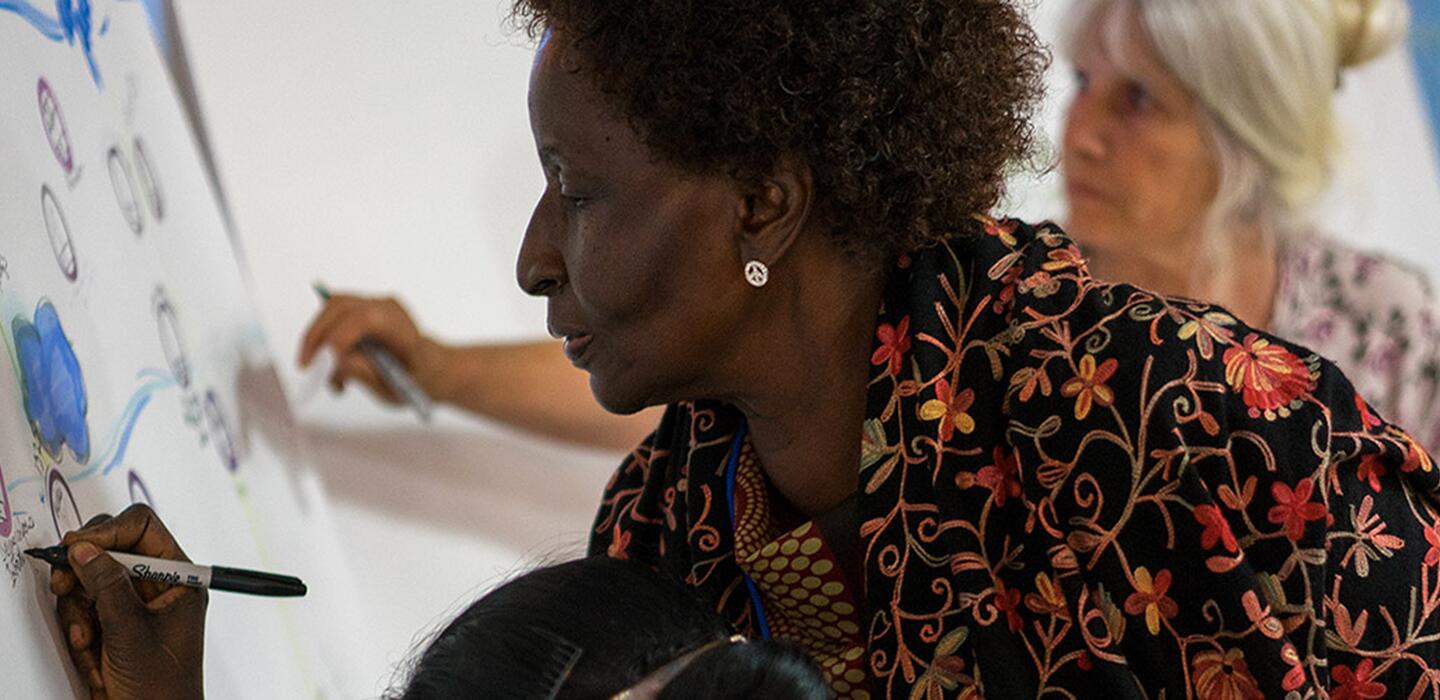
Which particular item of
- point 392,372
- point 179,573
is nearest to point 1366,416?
point 179,573

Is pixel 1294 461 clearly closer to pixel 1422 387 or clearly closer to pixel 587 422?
pixel 587 422

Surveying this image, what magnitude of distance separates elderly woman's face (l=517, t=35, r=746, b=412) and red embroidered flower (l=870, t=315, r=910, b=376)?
8cm

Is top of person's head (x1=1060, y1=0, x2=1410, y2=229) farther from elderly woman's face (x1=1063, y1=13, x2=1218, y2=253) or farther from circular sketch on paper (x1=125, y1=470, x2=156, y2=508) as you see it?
circular sketch on paper (x1=125, y1=470, x2=156, y2=508)

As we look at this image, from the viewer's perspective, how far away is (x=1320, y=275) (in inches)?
77.7

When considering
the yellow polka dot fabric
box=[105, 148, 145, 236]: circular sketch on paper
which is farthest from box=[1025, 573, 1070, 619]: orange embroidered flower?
box=[105, 148, 145, 236]: circular sketch on paper

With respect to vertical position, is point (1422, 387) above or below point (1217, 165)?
below

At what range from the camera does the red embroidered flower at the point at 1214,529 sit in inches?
33.2

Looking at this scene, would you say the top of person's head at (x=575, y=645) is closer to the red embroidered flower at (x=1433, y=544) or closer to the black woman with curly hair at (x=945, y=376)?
the black woman with curly hair at (x=945, y=376)

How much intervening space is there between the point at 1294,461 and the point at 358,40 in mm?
990

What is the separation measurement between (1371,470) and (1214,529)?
0.10 m

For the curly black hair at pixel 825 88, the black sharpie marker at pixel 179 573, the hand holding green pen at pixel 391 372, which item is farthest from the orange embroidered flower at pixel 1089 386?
the hand holding green pen at pixel 391 372

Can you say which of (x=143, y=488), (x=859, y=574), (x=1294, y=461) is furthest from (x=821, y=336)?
(x=143, y=488)

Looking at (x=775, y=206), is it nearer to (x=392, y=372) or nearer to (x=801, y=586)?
(x=801, y=586)

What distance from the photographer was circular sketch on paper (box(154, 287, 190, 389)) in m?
1.09
